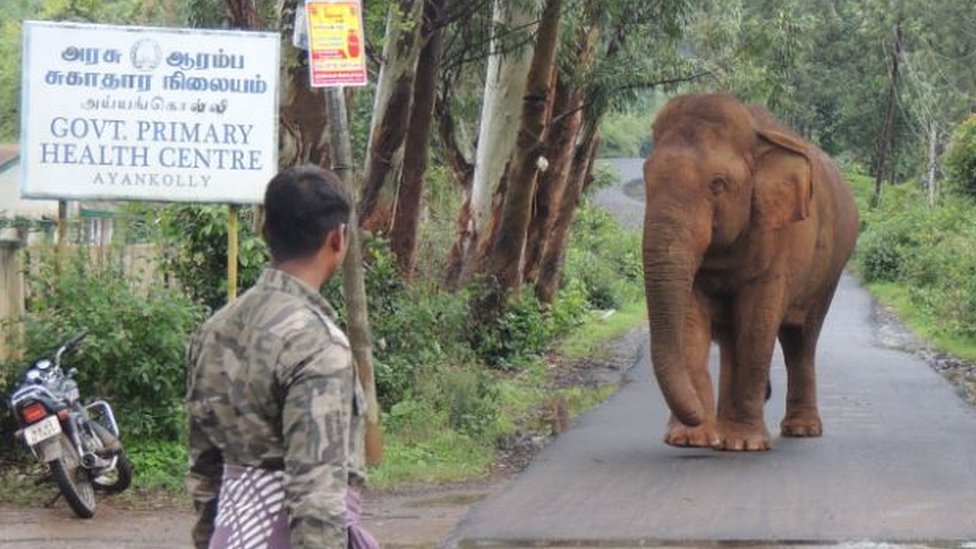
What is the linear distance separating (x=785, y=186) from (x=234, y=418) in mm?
8589

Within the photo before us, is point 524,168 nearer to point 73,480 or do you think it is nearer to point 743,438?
point 743,438

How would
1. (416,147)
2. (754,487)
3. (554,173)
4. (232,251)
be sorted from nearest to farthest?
(754,487) → (232,251) → (416,147) → (554,173)

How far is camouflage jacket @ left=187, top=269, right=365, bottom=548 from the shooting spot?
428 centimetres

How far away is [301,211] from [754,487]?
6.85 meters

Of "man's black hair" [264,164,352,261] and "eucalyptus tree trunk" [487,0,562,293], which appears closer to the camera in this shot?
"man's black hair" [264,164,352,261]

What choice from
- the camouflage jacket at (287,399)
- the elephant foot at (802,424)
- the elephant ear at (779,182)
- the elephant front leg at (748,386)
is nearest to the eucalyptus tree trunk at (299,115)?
the elephant ear at (779,182)

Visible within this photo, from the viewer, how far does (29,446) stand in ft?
34.3

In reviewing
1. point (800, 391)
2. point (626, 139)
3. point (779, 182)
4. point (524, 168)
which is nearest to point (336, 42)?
point (779, 182)

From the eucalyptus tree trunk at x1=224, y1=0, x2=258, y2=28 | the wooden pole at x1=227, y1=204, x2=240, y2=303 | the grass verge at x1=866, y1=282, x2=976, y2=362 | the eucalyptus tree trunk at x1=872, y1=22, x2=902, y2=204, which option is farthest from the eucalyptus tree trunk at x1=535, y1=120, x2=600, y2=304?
the eucalyptus tree trunk at x1=872, y1=22, x2=902, y2=204

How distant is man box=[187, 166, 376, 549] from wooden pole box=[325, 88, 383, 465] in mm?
6641

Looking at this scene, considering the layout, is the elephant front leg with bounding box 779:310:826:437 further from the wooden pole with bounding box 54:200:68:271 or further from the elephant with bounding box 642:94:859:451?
the wooden pole with bounding box 54:200:68:271

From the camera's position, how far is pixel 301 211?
4.48 meters

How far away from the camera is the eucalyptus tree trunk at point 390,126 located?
1642 centimetres

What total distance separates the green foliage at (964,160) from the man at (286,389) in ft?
99.9
